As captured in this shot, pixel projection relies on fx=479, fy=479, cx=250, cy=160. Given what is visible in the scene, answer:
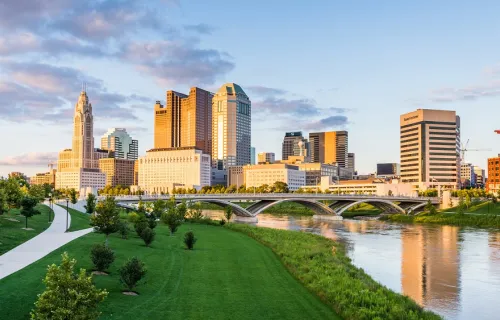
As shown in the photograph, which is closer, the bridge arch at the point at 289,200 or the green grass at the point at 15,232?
the green grass at the point at 15,232

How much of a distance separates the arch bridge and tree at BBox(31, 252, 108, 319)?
7291cm

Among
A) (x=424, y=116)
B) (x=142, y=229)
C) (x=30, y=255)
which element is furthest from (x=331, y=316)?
(x=424, y=116)

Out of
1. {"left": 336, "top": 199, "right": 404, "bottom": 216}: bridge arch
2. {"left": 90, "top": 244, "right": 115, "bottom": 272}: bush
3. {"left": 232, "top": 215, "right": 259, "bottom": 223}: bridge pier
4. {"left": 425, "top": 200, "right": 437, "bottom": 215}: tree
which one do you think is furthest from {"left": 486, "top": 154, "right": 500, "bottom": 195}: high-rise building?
{"left": 90, "top": 244, "right": 115, "bottom": 272}: bush

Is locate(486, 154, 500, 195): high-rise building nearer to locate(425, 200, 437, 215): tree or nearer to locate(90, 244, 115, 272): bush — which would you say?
locate(425, 200, 437, 215): tree

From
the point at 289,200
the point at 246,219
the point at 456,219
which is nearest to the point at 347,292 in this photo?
the point at 246,219

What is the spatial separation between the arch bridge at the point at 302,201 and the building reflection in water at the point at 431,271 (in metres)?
42.0

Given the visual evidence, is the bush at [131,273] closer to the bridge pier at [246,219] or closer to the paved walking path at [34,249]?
the paved walking path at [34,249]

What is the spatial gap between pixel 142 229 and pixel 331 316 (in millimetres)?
22863

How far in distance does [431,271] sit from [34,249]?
31.9 metres

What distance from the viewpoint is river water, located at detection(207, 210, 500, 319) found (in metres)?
30.3

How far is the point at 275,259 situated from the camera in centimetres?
3831

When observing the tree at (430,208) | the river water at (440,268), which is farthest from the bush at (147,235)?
the tree at (430,208)

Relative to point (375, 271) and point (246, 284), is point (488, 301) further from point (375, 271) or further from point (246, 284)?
point (246, 284)

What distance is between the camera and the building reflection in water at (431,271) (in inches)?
1249
